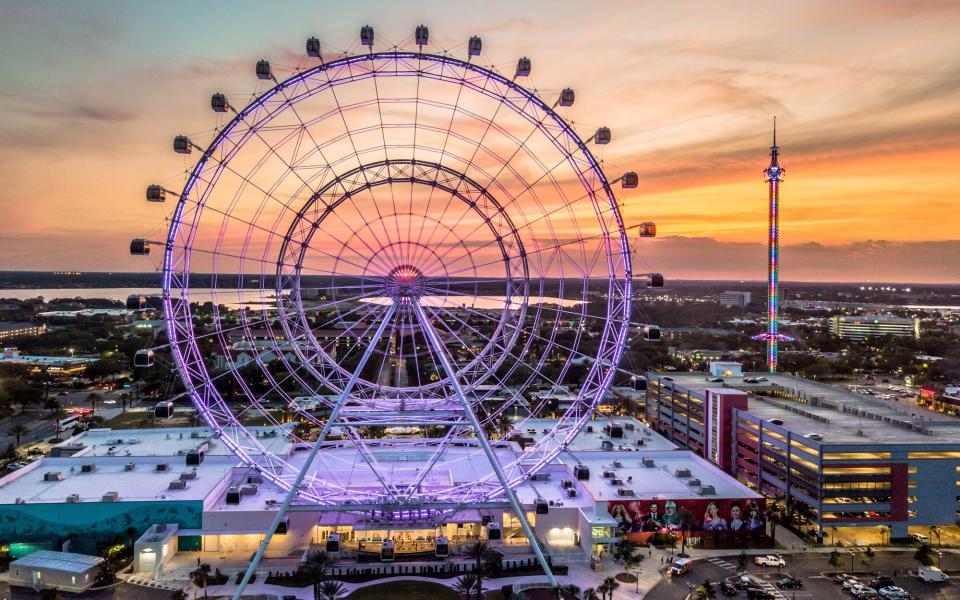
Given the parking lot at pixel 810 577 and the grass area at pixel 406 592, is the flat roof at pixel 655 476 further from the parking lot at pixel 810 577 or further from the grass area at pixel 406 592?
the grass area at pixel 406 592

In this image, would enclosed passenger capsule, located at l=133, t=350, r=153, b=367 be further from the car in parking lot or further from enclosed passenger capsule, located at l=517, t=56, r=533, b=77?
the car in parking lot

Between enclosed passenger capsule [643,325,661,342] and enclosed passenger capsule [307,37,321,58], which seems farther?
enclosed passenger capsule [643,325,661,342]

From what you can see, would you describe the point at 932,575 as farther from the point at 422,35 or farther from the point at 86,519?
the point at 86,519

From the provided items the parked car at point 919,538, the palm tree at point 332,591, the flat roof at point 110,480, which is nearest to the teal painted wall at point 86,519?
the flat roof at point 110,480

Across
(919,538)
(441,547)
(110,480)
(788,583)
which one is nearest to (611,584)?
(441,547)

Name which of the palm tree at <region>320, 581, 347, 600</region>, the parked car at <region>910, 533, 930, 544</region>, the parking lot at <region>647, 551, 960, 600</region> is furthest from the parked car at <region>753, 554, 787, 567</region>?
the palm tree at <region>320, 581, 347, 600</region>

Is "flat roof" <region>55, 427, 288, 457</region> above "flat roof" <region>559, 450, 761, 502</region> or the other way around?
above
